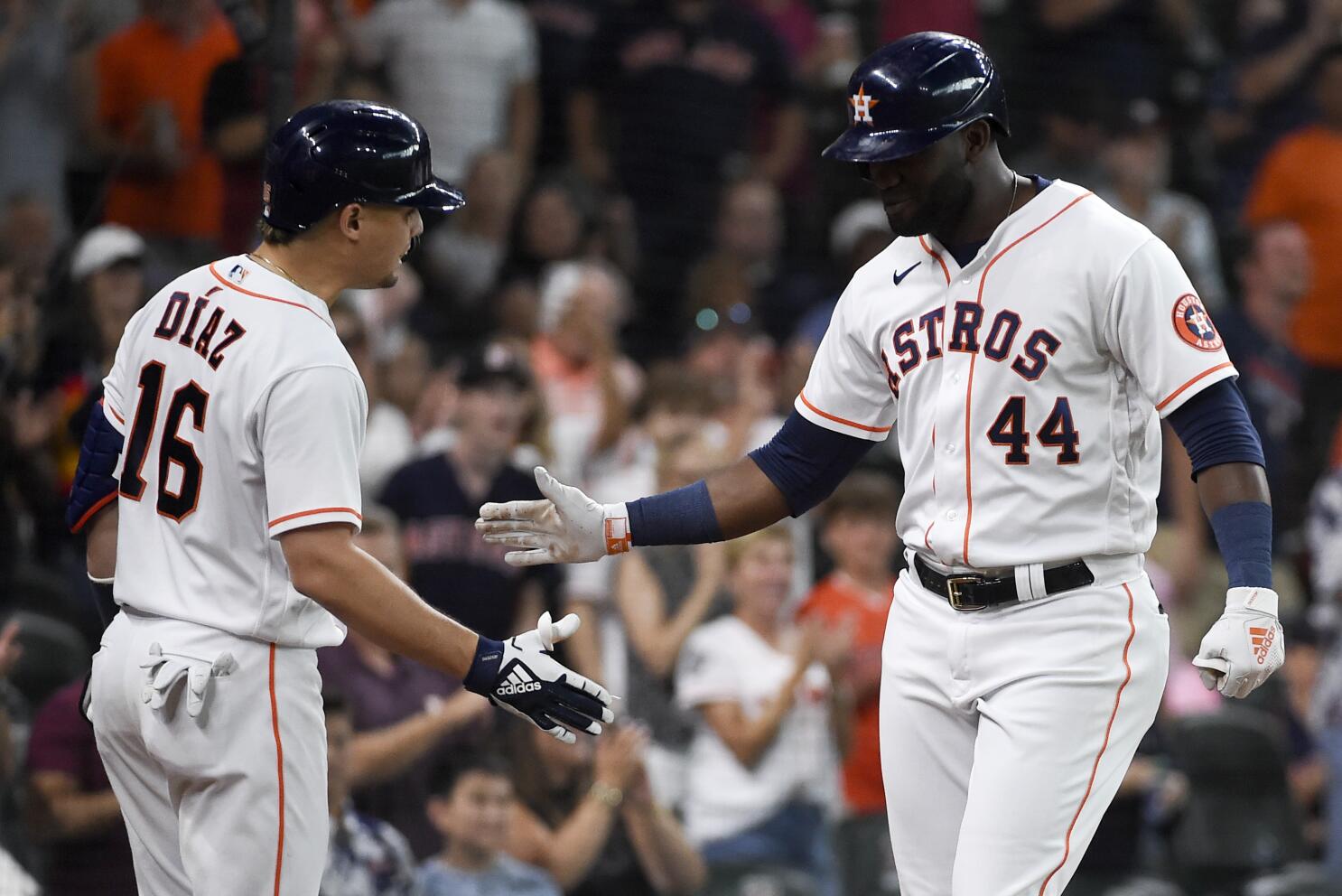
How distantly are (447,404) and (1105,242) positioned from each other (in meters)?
3.80

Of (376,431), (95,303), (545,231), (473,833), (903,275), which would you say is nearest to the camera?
(903,275)

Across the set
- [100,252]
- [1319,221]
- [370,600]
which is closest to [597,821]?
[100,252]

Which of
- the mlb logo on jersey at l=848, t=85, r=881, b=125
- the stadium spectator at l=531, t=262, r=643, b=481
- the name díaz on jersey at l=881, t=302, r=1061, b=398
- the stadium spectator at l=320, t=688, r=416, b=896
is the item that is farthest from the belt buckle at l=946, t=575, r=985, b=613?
the stadium spectator at l=531, t=262, r=643, b=481

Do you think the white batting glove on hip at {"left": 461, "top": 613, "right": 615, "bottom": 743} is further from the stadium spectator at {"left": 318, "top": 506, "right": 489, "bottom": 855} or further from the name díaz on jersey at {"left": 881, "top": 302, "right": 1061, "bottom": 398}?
the stadium spectator at {"left": 318, "top": 506, "right": 489, "bottom": 855}

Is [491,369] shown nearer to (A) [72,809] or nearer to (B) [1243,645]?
(A) [72,809]

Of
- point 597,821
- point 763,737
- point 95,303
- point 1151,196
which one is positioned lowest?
point 597,821

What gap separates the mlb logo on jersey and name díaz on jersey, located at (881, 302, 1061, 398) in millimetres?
356

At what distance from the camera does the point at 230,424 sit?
9.55 feet

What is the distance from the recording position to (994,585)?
311 centimetres

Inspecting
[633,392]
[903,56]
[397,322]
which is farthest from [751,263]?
[903,56]

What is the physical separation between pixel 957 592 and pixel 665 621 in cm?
284

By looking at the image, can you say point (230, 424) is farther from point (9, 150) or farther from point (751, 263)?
point (751, 263)

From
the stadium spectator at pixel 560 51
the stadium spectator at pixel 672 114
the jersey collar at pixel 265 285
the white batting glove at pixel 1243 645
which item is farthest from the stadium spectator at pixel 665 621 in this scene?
the white batting glove at pixel 1243 645

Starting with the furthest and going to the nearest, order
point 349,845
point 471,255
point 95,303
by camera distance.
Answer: point 471,255 → point 95,303 → point 349,845
